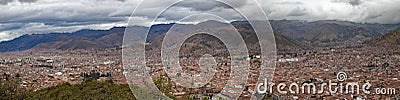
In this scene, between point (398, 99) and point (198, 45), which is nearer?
point (398, 99)

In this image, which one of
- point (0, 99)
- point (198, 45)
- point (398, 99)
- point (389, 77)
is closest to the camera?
point (0, 99)

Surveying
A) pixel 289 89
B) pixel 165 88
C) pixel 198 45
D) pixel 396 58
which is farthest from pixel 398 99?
pixel 198 45

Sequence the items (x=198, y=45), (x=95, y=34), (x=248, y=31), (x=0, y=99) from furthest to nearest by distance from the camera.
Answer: (x=95, y=34) → (x=248, y=31) → (x=198, y=45) → (x=0, y=99)

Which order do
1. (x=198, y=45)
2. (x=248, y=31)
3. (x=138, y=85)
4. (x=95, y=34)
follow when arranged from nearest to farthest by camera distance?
(x=138, y=85) < (x=198, y=45) < (x=248, y=31) < (x=95, y=34)

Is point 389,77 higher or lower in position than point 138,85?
lower

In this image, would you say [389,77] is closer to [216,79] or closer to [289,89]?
[289,89]

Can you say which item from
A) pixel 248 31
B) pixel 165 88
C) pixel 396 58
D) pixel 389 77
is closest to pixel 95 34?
pixel 248 31

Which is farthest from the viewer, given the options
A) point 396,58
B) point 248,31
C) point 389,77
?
point 248,31

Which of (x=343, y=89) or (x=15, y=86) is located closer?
(x=15, y=86)

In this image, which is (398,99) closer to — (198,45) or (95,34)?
(198,45)
